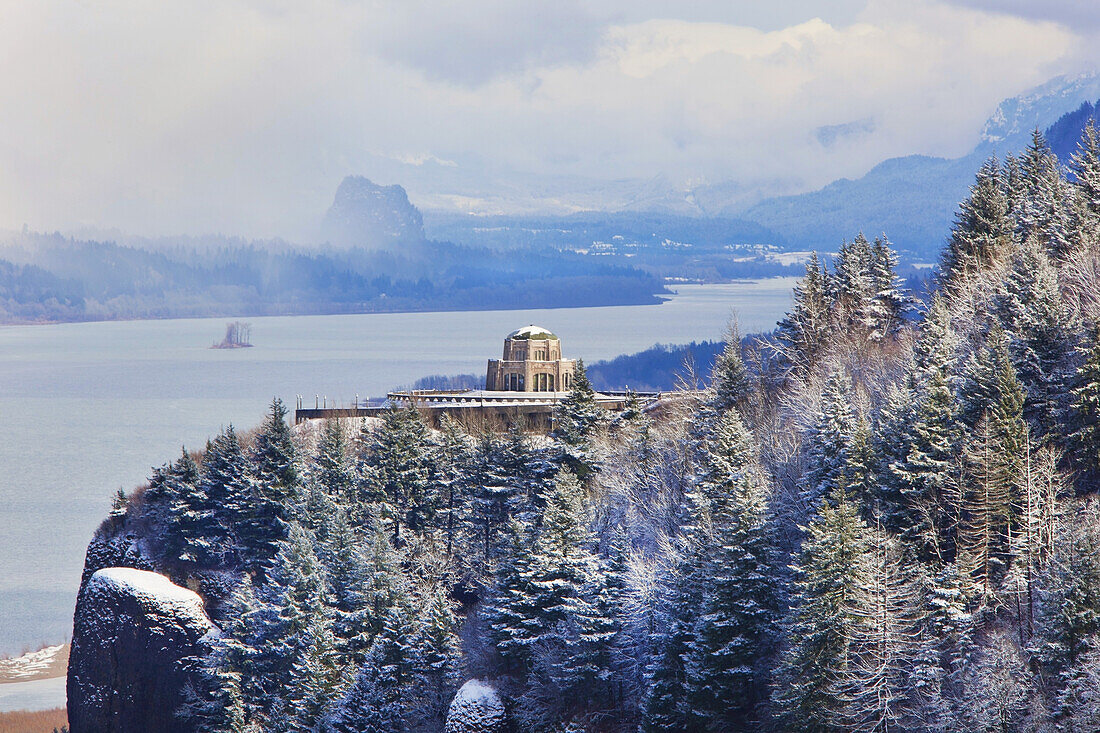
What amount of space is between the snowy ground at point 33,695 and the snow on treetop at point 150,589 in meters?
27.7

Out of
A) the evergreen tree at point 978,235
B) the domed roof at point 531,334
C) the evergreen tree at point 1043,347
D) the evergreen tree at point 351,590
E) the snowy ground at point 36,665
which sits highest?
the evergreen tree at point 978,235

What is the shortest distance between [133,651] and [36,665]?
43.1m

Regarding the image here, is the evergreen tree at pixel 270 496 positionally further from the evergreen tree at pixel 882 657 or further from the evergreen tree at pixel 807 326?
the evergreen tree at pixel 882 657

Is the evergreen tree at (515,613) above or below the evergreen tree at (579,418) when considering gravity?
below

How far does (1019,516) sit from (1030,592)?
2.66 m

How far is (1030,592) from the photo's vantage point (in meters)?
39.3

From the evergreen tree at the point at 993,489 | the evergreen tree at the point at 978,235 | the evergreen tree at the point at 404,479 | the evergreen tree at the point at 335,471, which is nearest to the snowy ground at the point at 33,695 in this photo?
the evergreen tree at the point at 335,471

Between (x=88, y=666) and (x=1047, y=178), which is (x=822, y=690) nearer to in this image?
(x=1047, y=178)

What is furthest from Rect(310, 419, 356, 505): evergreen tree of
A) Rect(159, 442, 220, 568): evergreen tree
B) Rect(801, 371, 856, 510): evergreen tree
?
Rect(801, 371, 856, 510): evergreen tree

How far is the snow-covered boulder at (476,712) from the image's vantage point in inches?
1943

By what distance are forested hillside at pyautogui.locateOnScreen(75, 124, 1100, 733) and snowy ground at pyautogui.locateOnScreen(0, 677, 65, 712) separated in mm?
26602

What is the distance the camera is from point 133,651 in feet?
222

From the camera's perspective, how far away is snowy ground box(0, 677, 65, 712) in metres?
94.4

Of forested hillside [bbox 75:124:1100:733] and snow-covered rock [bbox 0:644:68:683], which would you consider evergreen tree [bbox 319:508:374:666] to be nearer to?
forested hillside [bbox 75:124:1100:733]
